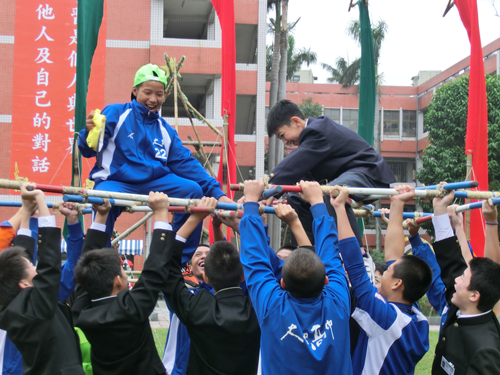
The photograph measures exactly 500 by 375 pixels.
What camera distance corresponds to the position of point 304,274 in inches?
95.7

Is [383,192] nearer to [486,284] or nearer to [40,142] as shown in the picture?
[486,284]

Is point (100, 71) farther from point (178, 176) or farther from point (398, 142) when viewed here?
point (398, 142)

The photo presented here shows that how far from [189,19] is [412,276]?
18977 millimetres

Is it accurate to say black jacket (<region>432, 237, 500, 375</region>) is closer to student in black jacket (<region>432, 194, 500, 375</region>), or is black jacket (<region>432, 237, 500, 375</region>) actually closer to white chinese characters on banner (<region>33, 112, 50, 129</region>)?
student in black jacket (<region>432, 194, 500, 375</region>)

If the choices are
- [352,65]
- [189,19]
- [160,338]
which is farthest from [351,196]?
[352,65]

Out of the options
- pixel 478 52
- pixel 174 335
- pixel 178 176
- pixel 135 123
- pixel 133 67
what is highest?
pixel 133 67

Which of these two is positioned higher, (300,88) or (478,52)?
(300,88)

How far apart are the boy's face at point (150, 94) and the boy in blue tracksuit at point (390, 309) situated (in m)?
1.77

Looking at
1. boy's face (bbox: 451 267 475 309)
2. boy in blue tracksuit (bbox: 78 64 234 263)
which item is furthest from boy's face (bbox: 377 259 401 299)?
boy in blue tracksuit (bbox: 78 64 234 263)

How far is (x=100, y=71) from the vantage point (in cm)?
1138

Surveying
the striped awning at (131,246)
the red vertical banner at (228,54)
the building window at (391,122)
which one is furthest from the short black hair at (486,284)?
the building window at (391,122)

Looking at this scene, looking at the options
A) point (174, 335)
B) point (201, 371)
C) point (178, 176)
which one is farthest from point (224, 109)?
point (201, 371)

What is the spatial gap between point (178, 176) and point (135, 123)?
0.55 metres

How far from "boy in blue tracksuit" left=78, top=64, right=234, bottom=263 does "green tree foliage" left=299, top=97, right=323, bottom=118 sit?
998 inches
